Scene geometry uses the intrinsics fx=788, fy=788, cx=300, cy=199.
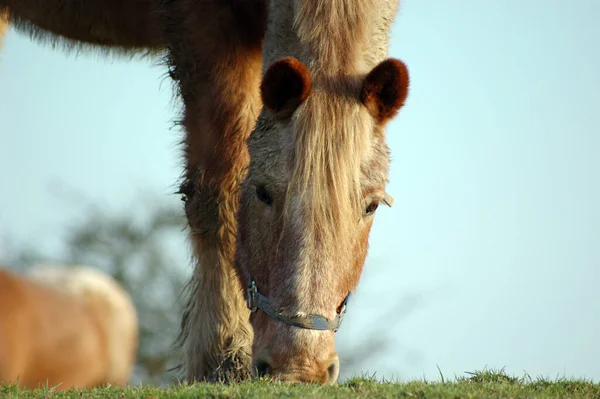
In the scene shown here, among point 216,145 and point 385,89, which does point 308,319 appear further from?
point 216,145

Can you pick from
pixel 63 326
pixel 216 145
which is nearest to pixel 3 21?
pixel 216 145

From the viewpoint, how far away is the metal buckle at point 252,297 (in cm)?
474

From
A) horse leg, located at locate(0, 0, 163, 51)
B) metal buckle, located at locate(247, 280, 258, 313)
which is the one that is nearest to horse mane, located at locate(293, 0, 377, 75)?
metal buckle, located at locate(247, 280, 258, 313)

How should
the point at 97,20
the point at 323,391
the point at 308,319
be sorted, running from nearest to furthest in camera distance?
the point at 323,391
the point at 308,319
the point at 97,20

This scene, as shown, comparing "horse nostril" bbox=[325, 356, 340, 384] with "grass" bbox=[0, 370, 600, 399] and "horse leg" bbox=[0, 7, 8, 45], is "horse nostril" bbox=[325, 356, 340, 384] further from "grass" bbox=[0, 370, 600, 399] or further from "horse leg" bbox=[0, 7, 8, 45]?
"horse leg" bbox=[0, 7, 8, 45]

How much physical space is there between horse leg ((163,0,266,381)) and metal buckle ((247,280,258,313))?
1.34 meters

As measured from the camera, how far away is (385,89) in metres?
4.77

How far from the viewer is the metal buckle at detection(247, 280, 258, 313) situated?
4.74 m

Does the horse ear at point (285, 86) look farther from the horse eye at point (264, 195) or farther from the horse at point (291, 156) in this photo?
the horse eye at point (264, 195)

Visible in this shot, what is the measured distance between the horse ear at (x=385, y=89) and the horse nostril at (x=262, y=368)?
63.7 inches

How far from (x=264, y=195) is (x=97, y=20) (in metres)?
3.37

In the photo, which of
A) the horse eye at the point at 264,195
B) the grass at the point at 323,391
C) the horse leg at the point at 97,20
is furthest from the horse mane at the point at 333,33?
the horse leg at the point at 97,20

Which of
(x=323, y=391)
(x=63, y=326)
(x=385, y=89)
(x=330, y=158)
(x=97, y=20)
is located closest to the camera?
(x=63, y=326)

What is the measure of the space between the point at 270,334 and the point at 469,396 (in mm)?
1167
